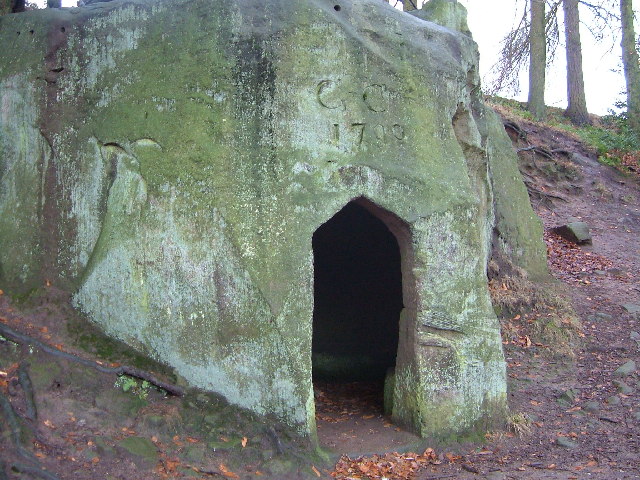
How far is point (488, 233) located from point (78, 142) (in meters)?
5.54

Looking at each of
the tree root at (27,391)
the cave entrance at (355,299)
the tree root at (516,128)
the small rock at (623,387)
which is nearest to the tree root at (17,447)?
the tree root at (27,391)

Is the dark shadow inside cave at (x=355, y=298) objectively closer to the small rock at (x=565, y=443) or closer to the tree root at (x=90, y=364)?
the small rock at (x=565, y=443)

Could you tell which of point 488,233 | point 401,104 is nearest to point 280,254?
point 401,104

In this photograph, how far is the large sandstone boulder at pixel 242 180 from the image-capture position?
5.78 metres

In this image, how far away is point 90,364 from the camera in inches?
225

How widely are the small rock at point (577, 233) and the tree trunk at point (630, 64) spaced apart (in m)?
5.40

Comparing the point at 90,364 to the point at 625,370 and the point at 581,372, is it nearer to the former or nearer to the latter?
the point at 581,372

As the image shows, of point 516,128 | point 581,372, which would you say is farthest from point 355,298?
point 516,128

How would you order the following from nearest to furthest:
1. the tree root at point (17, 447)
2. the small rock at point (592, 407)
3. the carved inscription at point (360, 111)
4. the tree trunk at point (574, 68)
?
the tree root at point (17, 447), the carved inscription at point (360, 111), the small rock at point (592, 407), the tree trunk at point (574, 68)

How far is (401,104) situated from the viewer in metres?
6.30

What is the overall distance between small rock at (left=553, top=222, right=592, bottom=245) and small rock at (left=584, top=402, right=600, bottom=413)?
5100mm

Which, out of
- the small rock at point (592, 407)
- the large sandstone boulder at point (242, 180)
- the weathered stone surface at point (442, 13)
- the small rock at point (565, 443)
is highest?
the weathered stone surface at point (442, 13)

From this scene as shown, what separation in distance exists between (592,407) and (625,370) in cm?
104

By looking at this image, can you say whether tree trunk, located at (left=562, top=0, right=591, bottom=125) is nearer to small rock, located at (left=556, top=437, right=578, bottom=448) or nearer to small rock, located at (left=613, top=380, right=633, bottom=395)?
small rock, located at (left=613, top=380, right=633, bottom=395)
